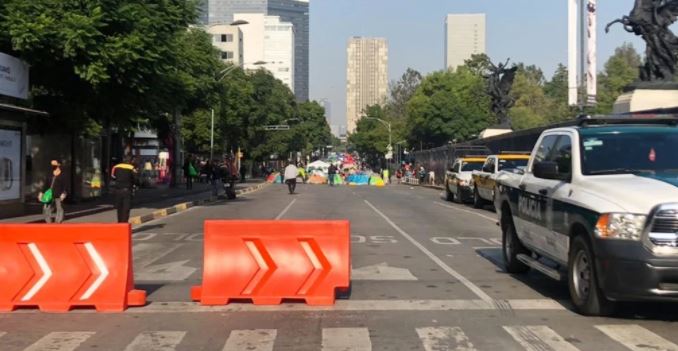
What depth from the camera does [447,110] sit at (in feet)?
265

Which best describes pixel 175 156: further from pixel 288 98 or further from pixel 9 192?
pixel 288 98

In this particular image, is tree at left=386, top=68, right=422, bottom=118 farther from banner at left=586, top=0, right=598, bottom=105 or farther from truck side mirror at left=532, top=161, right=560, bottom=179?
truck side mirror at left=532, top=161, right=560, bottom=179

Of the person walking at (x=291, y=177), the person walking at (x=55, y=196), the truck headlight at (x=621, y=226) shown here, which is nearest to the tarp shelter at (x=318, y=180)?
the person walking at (x=291, y=177)

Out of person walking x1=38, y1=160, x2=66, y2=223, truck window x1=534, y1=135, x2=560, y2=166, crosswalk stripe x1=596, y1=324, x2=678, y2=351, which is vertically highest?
truck window x1=534, y1=135, x2=560, y2=166

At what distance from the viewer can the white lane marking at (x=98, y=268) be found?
795 cm

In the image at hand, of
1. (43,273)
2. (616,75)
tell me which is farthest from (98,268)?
(616,75)

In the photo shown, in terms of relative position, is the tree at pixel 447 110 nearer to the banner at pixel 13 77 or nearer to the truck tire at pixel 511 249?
the banner at pixel 13 77

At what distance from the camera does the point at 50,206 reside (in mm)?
17266

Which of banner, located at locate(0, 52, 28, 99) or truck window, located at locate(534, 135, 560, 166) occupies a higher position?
banner, located at locate(0, 52, 28, 99)

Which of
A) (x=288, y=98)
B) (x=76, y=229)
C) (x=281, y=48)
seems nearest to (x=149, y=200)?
(x=76, y=229)

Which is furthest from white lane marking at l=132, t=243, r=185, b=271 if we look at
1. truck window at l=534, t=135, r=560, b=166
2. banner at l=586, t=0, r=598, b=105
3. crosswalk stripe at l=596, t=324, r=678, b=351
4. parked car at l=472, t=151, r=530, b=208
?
banner at l=586, t=0, r=598, b=105

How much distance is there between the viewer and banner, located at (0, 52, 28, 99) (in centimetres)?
1881

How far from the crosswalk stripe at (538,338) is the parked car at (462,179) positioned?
67.8 feet

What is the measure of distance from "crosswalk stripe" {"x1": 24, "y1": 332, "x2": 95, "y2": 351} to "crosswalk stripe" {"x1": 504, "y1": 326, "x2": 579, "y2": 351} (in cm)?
406
